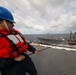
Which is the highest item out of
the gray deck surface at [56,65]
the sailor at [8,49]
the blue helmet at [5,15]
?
the blue helmet at [5,15]

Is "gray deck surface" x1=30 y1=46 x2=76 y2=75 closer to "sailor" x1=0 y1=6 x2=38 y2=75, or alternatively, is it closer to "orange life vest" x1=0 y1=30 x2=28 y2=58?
"sailor" x1=0 y1=6 x2=38 y2=75

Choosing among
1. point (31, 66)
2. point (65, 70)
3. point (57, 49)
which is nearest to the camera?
point (31, 66)

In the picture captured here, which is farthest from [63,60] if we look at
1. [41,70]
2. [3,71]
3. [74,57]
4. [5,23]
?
[5,23]

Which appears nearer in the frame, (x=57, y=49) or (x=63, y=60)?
(x=63, y=60)

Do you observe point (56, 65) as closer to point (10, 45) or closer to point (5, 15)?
point (10, 45)

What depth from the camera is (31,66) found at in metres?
2.23

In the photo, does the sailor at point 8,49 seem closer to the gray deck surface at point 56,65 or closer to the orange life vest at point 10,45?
the orange life vest at point 10,45

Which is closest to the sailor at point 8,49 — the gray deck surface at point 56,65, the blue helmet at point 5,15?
the blue helmet at point 5,15

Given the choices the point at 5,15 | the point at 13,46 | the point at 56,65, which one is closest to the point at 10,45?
the point at 13,46

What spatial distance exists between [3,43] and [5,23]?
0.36 m

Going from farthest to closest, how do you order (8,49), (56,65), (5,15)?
1. (56,65)
2. (5,15)
3. (8,49)

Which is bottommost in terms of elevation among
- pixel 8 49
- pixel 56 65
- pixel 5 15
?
pixel 56 65

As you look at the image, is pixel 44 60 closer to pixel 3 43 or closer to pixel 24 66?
pixel 24 66

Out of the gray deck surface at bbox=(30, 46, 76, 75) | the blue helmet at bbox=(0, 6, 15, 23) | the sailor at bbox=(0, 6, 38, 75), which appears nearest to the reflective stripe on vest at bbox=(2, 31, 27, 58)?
the sailor at bbox=(0, 6, 38, 75)
